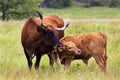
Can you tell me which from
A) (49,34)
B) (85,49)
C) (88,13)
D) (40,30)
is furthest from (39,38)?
(88,13)

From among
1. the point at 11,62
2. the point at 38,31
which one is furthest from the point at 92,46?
the point at 11,62

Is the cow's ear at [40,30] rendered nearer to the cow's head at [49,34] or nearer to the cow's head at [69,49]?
the cow's head at [49,34]

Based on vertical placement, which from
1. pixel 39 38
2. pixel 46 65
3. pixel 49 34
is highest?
pixel 49 34

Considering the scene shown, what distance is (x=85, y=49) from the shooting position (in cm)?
1023

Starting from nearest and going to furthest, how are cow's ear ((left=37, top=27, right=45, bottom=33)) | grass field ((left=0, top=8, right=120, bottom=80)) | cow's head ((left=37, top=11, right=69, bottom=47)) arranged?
grass field ((left=0, top=8, right=120, bottom=80))
cow's head ((left=37, top=11, right=69, bottom=47))
cow's ear ((left=37, top=27, right=45, bottom=33))

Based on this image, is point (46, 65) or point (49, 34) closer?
point (49, 34)

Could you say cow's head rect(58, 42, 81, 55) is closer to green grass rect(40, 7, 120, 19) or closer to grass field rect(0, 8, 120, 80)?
grass field rect(0, 8, 120, 80)

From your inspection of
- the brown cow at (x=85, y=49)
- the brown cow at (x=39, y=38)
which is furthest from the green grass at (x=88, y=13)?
the brown cow at (x=85, y=49)

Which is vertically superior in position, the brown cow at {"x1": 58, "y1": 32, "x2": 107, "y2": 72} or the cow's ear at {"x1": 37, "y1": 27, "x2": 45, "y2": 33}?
the cow's ear at {"x1": 37, "y1": 27, "x2": 45, "y2": 33}

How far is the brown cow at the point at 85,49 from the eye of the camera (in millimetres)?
10070

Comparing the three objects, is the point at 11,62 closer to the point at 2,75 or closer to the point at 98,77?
the point at 2,75

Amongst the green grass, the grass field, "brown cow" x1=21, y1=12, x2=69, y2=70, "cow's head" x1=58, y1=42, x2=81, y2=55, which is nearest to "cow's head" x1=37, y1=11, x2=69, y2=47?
"brown cow" x1=21, y1=12, x2=69, y2=70

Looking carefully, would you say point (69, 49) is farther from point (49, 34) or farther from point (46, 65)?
point (46, 65)

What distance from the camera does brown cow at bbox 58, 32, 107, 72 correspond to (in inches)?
396
